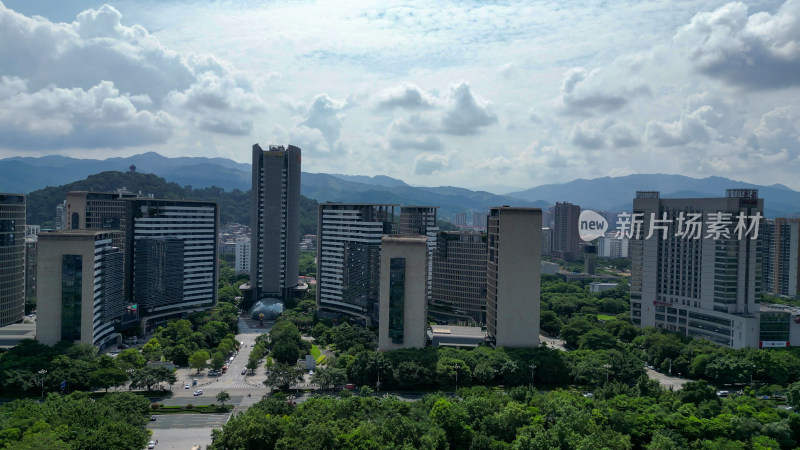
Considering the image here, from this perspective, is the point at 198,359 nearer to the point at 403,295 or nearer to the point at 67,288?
the point at 67,288

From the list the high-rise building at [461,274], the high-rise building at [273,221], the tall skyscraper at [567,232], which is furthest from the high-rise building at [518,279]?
the tall skyscraper at [567,232]

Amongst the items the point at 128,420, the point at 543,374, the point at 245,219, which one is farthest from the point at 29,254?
the point at 245,219

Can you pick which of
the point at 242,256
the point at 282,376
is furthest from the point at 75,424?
the point at 242,256

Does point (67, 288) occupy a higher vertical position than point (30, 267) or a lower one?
higher

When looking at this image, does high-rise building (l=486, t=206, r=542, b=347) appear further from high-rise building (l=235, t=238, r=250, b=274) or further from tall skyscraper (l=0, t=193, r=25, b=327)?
high-rise building (l=235, t=238, r=250, b=274)

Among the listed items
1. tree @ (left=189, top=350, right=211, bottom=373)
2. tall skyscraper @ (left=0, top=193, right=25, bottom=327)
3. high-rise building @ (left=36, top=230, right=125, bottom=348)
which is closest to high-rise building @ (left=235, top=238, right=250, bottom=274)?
tall skyscraper @ (left=0, top=193, right=25, bottom=327)
